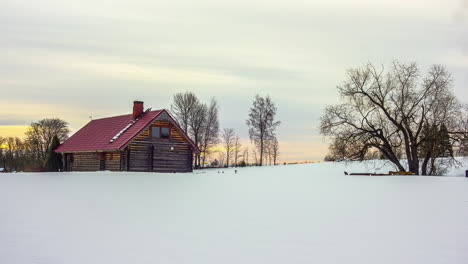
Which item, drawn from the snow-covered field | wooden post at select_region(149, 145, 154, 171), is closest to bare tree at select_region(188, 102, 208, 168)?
wooden post at select_region(149, 145, 154, 171)

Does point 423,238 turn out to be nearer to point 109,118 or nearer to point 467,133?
point 467,133

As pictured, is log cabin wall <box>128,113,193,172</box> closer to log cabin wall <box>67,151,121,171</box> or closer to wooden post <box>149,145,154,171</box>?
wooden post <box>149,145,154,171</box>

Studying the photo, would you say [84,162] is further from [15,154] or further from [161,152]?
[15,154]

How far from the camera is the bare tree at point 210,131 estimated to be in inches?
2422

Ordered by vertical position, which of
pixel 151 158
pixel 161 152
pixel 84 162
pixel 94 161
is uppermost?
pixel 161 152

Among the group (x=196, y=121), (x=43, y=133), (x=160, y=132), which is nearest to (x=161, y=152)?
(x=160, y=132)

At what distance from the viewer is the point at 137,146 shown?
3928 centimetres

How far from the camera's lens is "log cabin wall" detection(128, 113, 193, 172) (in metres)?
39.2

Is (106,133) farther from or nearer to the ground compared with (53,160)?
farther from the ground

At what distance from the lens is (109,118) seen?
47531 mm

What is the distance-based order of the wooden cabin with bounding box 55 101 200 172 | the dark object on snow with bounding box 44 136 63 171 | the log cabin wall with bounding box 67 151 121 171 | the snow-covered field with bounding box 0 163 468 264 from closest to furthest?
the snow-covered field with bounding box 0 163 468 264
the wooden cabin with bounding box 55 101 200 172
the log cabin wall with bounding box 67 151 121 171
the dark object on snow with bounding box 44 136 63 171

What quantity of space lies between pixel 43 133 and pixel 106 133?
33067mm

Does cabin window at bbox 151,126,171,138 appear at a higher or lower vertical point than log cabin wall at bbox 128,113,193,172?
higher

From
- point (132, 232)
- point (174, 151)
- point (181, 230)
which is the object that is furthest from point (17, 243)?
point (174, 151)
